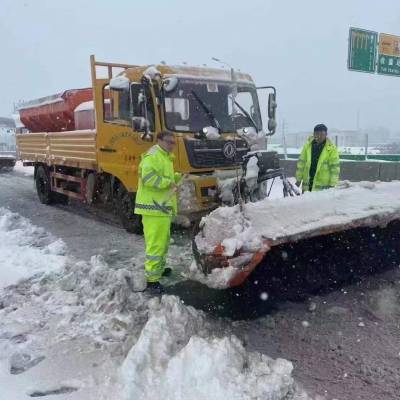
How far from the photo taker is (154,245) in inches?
186

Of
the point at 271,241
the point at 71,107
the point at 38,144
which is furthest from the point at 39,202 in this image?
the point at 271,241

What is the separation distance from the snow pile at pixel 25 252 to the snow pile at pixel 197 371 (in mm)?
2353

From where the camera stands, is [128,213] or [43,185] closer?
[128,213]

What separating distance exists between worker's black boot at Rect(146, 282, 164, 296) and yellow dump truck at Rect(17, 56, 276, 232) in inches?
60.1

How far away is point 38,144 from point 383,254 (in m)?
7.82

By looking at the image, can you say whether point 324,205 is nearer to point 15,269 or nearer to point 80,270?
point 80,270

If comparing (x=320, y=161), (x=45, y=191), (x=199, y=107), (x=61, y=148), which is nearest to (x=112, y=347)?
(x=199, y=107)

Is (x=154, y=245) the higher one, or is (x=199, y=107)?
(x=199, y=107)

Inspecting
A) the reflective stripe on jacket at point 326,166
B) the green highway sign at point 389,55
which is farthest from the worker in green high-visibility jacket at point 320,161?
the green highway sign at point 389,55

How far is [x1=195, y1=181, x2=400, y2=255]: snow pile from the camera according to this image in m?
3.73

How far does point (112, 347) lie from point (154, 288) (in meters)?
1.17

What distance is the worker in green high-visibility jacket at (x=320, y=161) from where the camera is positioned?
21.1ft

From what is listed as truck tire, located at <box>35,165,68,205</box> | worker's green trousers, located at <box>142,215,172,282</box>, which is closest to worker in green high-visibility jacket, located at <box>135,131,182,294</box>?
worker's green trousers, located at <box>142,215,172,282</box>

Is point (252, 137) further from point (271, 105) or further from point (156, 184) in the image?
point (156, 184)
